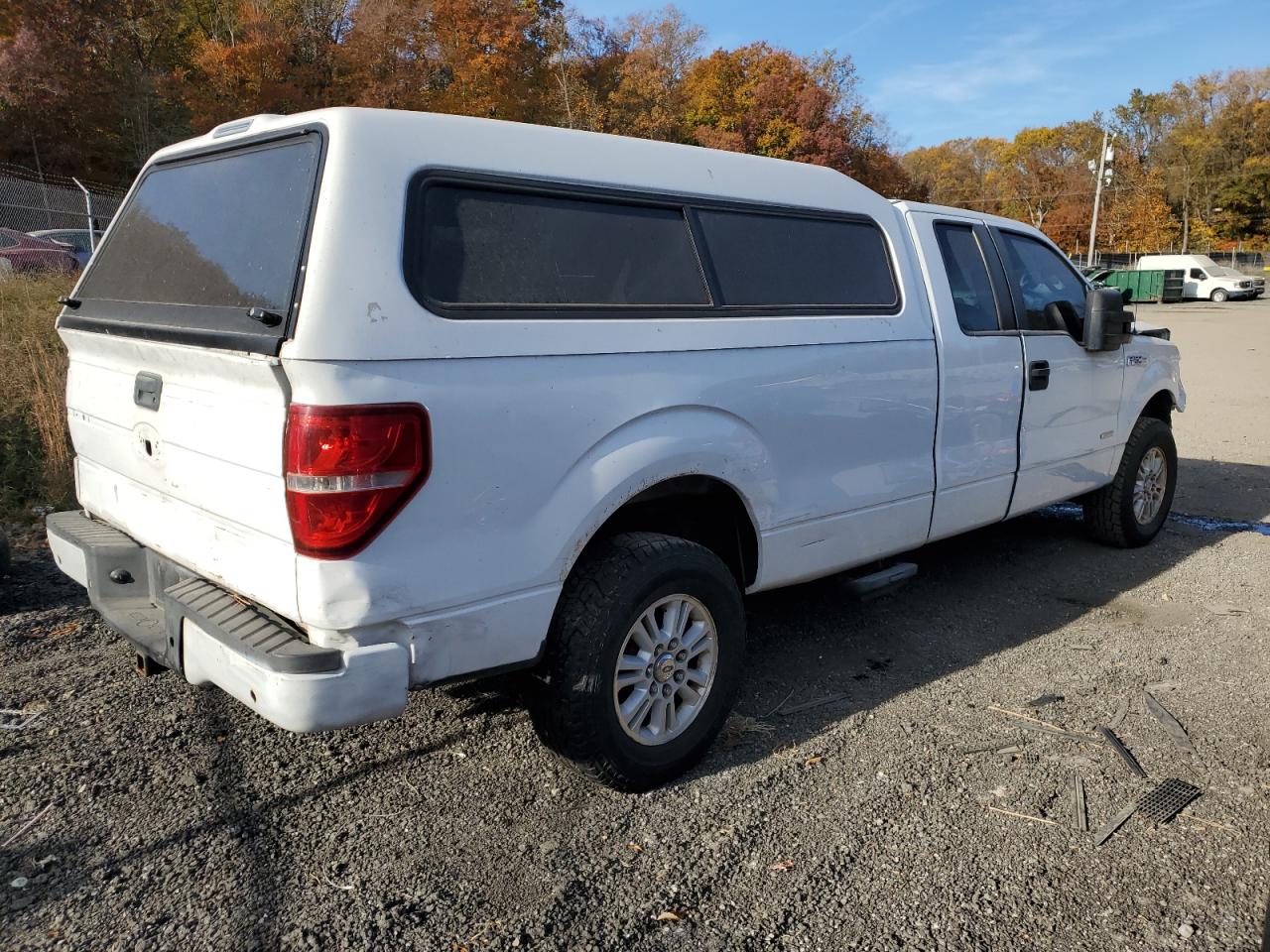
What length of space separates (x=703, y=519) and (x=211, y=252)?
189 cm

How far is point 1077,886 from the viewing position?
2713mm

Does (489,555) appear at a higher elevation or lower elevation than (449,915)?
higher

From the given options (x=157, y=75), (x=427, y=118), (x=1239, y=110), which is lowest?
(x=427, y=118)

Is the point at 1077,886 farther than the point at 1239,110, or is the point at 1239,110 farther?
the point at 1239,110

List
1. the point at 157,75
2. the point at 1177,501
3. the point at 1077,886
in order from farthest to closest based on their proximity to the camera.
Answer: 1. the point at 157,75
2. the point at 1177,501
3. the point at 1077,886

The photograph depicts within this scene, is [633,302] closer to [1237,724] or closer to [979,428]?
[979,428]

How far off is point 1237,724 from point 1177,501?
13.6 ft

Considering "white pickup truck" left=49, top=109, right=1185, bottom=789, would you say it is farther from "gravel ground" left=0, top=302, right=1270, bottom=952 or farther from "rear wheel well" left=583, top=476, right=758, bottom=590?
"gravel ground" left=0, top=302, right=1270, bottom=952

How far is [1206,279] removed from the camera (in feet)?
143

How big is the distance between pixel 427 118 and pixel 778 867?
7.87 feet

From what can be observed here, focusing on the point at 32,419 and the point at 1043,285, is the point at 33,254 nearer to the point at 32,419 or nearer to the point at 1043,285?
the point at 32,419

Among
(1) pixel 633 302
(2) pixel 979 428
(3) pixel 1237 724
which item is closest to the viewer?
(1) pixel 633 302

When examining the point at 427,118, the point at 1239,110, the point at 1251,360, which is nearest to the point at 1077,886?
the point at 427,118

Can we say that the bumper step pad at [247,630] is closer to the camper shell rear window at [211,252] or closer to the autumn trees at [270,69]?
the camper shell rear window at [211,252]
